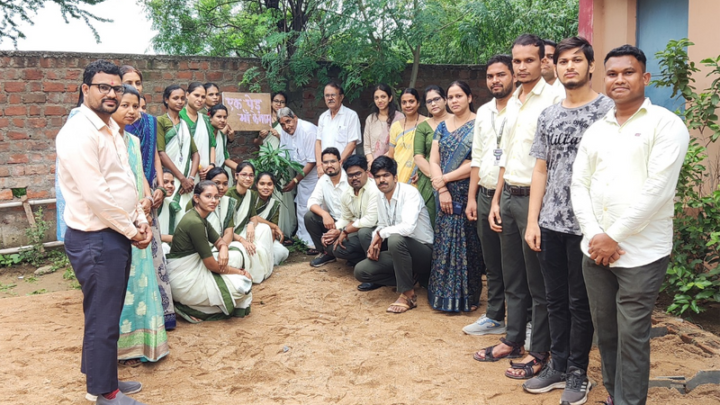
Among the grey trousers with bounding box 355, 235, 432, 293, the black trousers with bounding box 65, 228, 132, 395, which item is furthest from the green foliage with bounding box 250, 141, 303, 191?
the black trousers with bounding box 65, 228, 132, 395

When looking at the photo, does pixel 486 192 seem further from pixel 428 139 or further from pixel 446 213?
pixel 428 139

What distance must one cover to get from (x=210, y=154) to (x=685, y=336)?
14.1ft

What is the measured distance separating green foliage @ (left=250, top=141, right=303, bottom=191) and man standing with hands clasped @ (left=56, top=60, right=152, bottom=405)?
312 cm

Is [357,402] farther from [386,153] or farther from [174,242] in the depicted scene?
[386,153]

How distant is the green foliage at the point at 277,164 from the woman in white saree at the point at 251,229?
1.83 feet

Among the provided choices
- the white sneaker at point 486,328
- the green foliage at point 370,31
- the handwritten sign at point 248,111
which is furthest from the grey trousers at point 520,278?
the handwritten sign at point 248,111

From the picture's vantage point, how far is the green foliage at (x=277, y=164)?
6227mm

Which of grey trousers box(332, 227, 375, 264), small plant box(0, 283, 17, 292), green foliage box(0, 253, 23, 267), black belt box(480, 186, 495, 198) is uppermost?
black belt box(480, 186, 495, 198)

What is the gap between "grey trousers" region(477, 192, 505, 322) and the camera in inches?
155

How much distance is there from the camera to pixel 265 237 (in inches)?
222

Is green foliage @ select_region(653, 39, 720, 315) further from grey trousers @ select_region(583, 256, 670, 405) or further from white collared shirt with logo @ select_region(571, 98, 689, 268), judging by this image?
white collared shirt with logo @ select_region(571, 98, 689, 268)

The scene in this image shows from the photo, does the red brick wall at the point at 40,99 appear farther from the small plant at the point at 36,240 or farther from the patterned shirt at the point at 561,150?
the patterned shirt at the point at 561,150

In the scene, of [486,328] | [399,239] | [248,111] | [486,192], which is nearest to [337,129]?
[248,111]

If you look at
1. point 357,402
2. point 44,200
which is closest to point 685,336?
point 357,402
